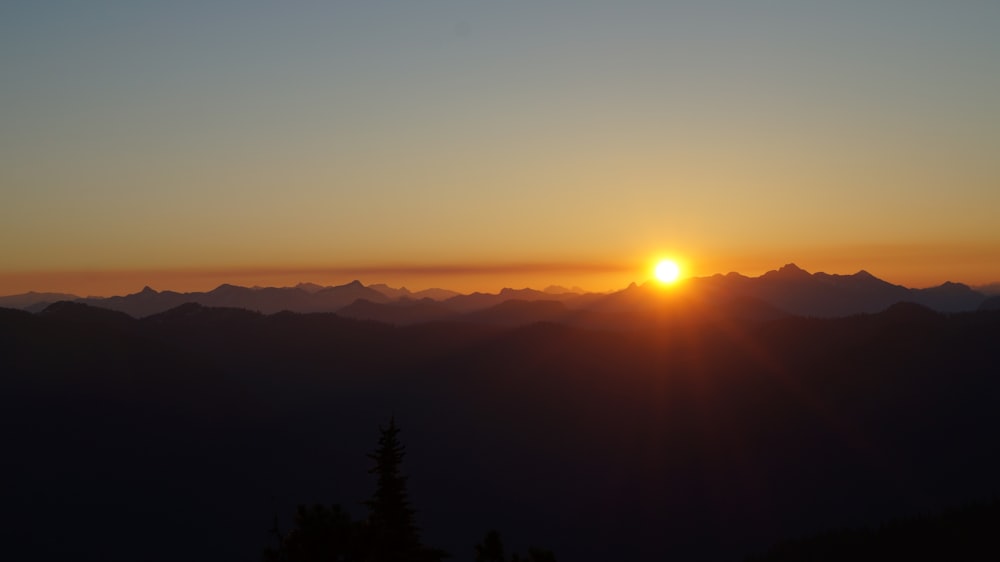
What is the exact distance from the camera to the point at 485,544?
25.3 meters

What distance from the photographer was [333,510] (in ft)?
86.7

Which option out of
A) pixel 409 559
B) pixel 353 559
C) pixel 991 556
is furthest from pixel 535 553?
pixel 991 556

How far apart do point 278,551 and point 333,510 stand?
6.50ft

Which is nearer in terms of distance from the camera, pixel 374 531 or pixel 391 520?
pixel 391 520

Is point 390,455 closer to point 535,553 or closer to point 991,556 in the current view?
point 535,553

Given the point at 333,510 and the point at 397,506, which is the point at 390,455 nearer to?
the point at 397,506

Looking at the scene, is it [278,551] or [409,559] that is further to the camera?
[278,551]

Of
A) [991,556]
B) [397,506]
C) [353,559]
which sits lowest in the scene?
[991,556]

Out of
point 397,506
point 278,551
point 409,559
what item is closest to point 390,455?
point 397,506

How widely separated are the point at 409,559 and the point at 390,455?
289 centimetres

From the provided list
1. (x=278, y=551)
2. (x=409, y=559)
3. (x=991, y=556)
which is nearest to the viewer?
(x=409, y=559)

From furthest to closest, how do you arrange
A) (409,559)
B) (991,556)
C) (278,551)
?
(991,556)
(278,551)
(409,559)

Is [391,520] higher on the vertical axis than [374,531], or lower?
higher

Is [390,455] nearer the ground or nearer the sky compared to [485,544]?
nearer the sky
